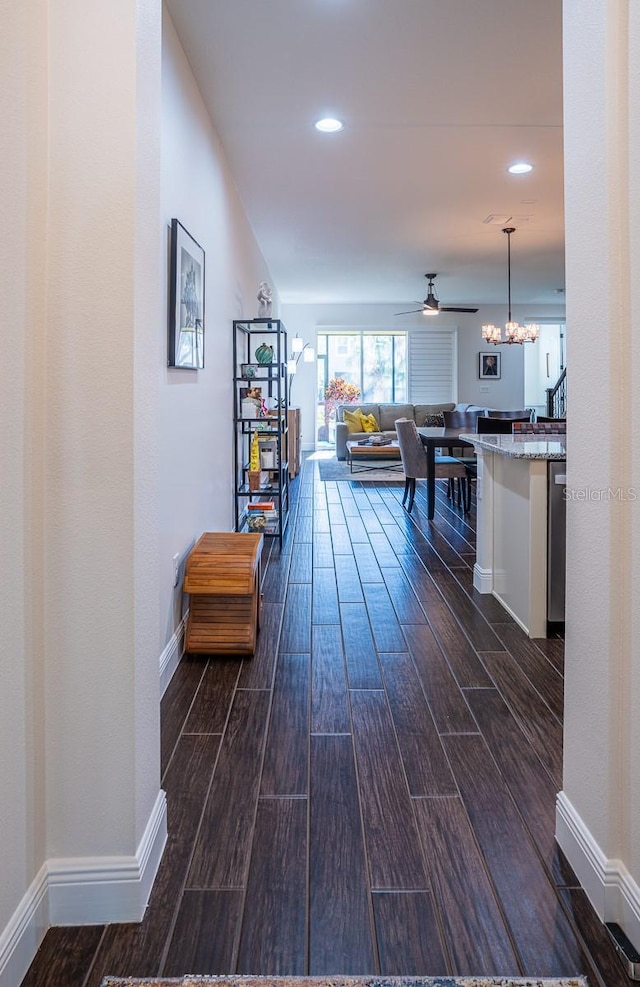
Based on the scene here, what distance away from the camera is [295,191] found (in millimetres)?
5418

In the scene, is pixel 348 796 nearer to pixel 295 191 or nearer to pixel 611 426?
pixel 611 426

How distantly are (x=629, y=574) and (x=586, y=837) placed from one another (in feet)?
2.06

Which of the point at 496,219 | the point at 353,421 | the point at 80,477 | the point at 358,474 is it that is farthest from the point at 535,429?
the point at 353,421

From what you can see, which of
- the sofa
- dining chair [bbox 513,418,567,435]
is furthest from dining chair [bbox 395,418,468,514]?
the sofa

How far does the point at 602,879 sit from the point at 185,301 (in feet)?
8.78

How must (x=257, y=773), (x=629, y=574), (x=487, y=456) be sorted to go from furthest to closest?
(x=487, y=456), (x=257, y=773), (x=629, y=574)

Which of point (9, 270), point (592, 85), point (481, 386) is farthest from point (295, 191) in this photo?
point (481, 386)

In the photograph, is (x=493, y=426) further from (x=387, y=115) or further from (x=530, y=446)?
(x=387, y=115)

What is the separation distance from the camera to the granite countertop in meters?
3.15

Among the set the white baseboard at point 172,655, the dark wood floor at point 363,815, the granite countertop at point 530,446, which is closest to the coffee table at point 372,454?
the granite countertop at point 530,446

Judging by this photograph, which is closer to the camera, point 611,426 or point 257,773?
point 611,426

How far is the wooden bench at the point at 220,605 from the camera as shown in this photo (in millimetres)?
3029

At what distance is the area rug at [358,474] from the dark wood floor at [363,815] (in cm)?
560

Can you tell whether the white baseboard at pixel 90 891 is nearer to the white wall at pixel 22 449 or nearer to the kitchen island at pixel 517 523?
the white wall at pixel 22 449
